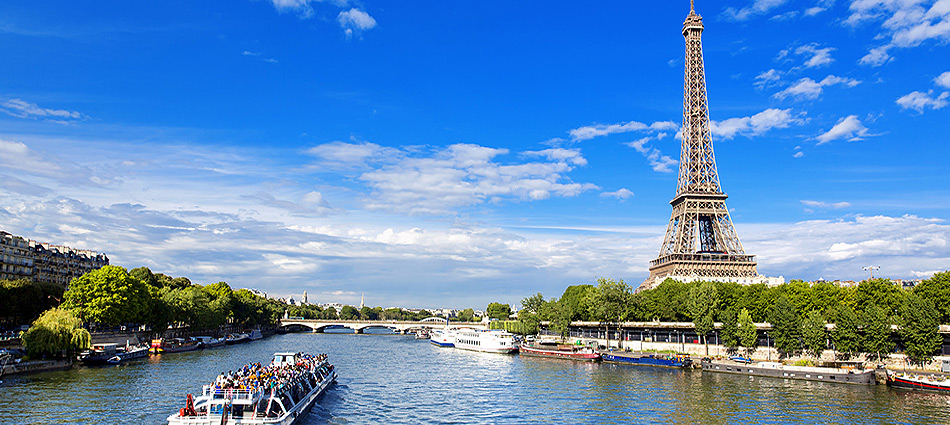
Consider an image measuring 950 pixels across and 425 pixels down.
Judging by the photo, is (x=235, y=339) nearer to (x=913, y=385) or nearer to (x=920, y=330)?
(x=913, y=385)

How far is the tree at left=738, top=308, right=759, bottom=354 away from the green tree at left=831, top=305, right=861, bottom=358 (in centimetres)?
978

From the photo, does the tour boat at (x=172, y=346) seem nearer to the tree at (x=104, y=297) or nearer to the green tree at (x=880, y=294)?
the tree at (x=104, y=297)

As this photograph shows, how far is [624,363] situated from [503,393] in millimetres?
32408

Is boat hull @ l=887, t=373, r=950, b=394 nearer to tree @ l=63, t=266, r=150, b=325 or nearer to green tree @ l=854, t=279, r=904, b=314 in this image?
green tree @ l=854, t=279, r=904, b=314

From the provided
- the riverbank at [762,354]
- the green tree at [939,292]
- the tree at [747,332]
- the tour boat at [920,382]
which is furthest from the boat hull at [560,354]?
the green tree at [939,292]

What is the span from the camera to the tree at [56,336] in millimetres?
60031

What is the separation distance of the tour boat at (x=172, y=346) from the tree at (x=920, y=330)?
89828 mm

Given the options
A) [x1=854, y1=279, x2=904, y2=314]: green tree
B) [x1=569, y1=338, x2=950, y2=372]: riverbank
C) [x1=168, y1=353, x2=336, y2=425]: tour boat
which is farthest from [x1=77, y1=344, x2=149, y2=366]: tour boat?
[x1=854, y1=279, x2=904, y2=314]: green tree

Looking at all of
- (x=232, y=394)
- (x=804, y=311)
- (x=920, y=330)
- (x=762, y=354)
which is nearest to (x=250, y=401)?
(x=232, y=394)

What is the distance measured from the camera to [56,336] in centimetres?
6094

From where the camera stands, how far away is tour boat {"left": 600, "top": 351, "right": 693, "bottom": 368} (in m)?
78.3

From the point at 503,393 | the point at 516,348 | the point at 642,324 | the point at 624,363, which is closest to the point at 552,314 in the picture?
the point at 516,348

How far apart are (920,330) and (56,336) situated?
87.1 meters

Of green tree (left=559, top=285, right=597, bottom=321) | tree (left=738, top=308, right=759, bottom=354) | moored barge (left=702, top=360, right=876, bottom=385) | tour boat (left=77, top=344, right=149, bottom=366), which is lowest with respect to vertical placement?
tour boat (left=77, top=344, right=149, bottom=366)
